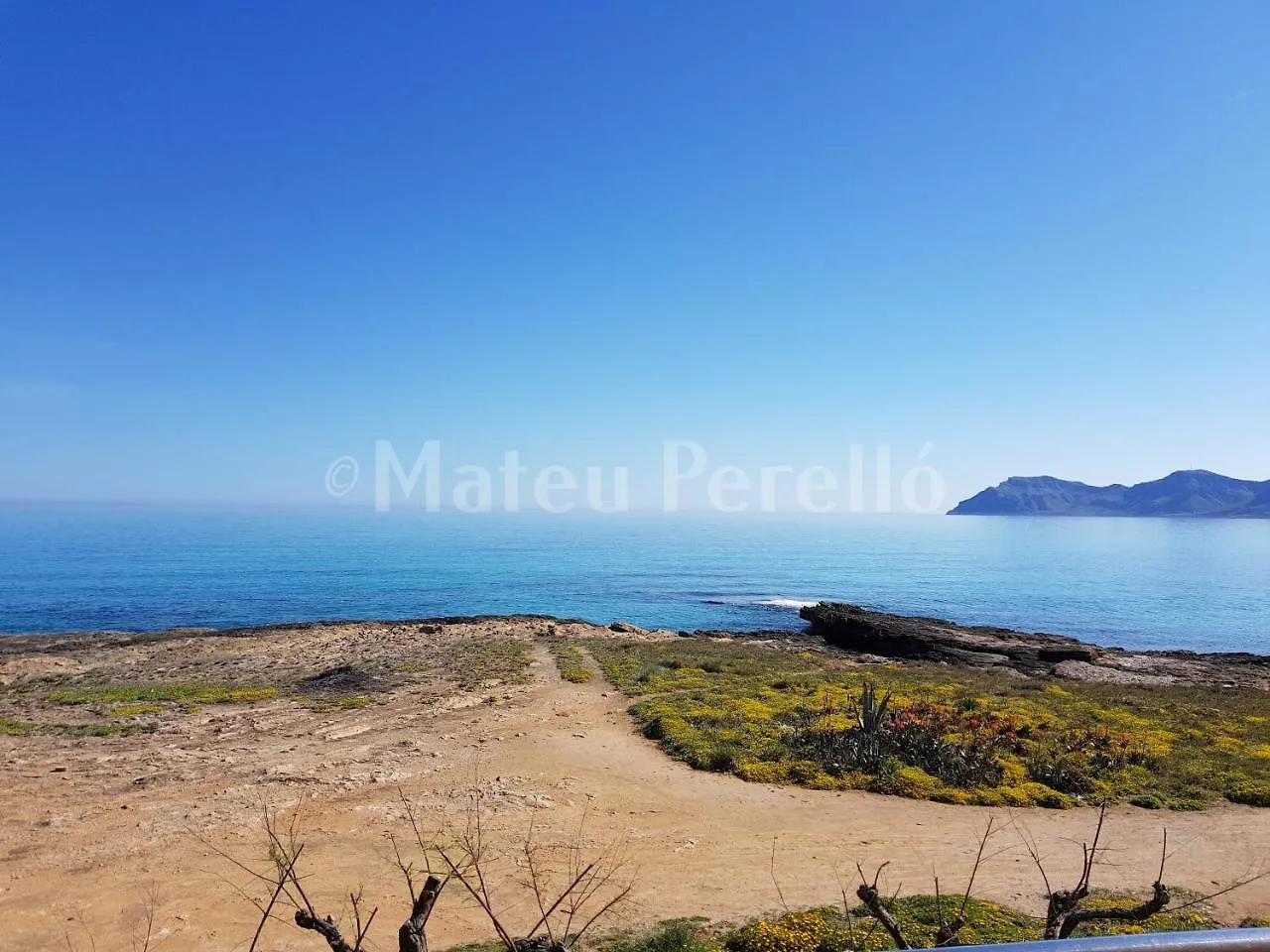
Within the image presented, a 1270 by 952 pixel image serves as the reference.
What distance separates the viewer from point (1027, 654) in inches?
1588

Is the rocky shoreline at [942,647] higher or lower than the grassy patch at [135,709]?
lower

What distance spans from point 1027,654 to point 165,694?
43050 mm

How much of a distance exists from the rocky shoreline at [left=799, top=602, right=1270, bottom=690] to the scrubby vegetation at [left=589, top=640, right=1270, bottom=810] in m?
7.04

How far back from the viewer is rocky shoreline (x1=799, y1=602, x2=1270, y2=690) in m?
36.7

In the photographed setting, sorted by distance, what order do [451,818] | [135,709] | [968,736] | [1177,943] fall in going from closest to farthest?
[1177,943]
[451,818]
[968,736]
[135,709]

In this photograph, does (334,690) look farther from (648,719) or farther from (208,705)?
(648,719)

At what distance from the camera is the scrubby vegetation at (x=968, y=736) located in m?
15.8

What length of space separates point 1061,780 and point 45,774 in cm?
2348

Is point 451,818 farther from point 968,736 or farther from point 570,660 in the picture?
point 570,660

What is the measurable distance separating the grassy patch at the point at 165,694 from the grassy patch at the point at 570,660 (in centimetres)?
1113

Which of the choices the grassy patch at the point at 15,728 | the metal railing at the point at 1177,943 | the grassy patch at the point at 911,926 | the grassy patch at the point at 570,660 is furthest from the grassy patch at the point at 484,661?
the metal railing at the point at 1177,943

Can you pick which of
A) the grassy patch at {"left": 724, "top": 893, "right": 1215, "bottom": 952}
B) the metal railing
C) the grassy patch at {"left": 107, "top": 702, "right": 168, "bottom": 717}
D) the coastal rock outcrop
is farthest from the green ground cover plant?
the coastal rock outcrop

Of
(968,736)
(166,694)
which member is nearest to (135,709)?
(166,694)

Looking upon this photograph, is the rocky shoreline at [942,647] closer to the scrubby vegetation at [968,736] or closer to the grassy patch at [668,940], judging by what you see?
the scrubby vegetation at [968,736]
